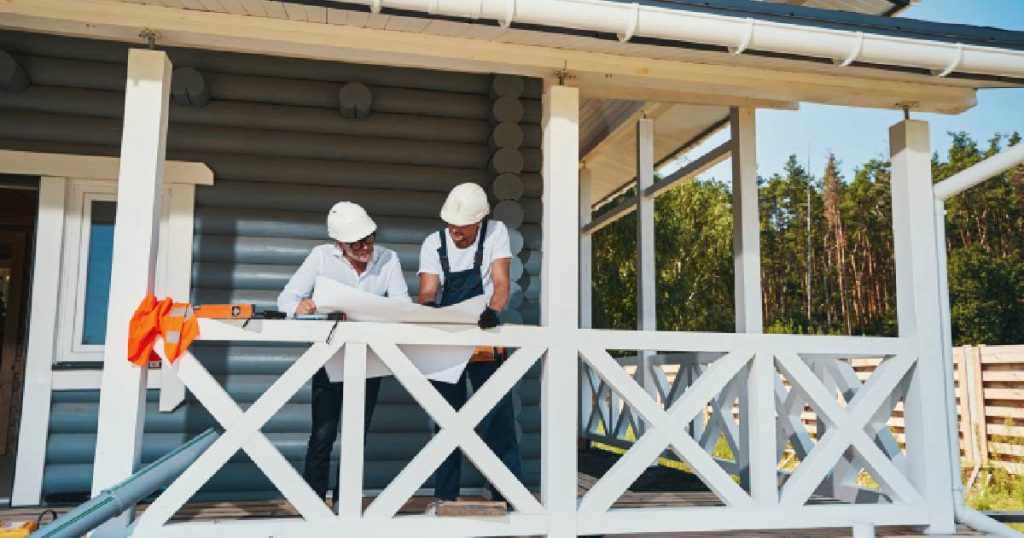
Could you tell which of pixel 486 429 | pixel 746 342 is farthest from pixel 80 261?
pixel 746 342

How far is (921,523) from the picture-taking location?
12.5 feet

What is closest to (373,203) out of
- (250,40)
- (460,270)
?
(460,270)

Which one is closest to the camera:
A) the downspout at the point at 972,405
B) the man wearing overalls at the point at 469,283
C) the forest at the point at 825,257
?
the man wearing overalls at the point at 469,283

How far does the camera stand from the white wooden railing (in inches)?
128

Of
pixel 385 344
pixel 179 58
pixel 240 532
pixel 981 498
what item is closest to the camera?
pixel 240 532

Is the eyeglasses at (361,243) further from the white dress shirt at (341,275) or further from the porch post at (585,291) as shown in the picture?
the porch post at (585,291)

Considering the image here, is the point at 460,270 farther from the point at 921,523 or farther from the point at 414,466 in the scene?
the point at 921,523

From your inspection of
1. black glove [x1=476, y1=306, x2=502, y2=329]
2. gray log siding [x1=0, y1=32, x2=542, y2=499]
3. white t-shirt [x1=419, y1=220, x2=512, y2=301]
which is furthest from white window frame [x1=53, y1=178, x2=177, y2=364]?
black glove [x1=476, y1=306, x2=502, y2=329]

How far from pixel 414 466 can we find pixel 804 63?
92.3 inches

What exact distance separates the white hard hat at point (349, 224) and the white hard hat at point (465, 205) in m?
0.34

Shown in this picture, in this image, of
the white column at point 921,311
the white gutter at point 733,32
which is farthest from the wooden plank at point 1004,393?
Answer: the white gutter at point 733,32

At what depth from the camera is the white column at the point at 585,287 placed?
7.86 m

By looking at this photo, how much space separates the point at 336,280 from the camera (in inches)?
148

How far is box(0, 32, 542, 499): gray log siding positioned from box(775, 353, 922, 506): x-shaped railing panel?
1.58 meters
